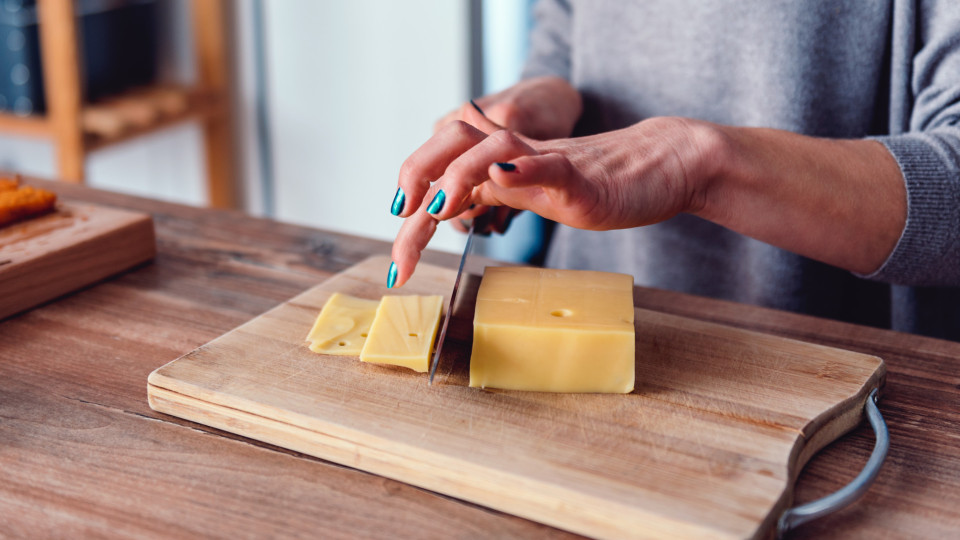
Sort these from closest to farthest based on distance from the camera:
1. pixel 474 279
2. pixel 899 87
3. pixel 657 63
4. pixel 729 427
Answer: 1. pixel 729 427
2. pixel 474 279
3. pixel 899 87
4. pixel 657 63

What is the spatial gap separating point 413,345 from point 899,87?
87 cm

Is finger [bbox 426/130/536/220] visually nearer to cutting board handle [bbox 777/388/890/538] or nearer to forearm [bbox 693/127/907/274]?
forearm [bbox 693/127/907/274]

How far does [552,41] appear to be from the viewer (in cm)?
165

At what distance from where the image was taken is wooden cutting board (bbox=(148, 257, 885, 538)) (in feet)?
2.24

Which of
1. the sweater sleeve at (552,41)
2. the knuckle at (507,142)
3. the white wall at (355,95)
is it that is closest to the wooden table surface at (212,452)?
the knuckle at (507,142)

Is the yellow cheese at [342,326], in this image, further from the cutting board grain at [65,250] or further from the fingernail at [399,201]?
the cutting board grain at [65,250]

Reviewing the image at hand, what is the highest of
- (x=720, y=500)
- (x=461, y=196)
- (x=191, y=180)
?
(x=461, y=196)

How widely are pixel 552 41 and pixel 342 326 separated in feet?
3.06

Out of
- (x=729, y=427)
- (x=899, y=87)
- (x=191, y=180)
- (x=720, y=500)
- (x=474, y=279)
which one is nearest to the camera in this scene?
(x=720, y=500)

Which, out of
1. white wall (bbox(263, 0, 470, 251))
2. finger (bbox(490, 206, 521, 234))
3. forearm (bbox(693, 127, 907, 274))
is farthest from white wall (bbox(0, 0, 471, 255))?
forearm (bbox(693, 127, 907, 274))

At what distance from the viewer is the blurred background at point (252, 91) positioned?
2494mm

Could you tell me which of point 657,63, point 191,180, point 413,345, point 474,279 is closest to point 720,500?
point 413,345

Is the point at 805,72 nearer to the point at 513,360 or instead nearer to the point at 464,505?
the point at 513,360

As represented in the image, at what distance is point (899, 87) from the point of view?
1.23m
